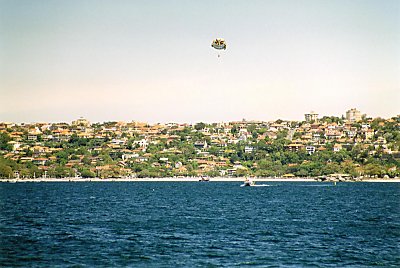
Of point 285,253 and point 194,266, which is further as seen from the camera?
point 285,253

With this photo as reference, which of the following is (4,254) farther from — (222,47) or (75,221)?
(222,47)

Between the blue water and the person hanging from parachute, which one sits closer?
the blue water

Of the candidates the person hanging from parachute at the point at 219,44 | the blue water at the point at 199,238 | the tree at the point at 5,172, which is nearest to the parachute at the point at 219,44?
the person hanging from parachute at the point at 219,44

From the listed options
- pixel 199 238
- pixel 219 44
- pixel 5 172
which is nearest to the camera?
pixel 199 238

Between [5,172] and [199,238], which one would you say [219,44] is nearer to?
[199,238]

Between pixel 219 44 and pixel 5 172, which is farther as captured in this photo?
pixel 5 172

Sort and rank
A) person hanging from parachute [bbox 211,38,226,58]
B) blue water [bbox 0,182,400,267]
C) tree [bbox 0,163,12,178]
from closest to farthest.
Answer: blue water [bbox 0,182,400,267]
person hanging from parachute [bbox 211,38,226,58]
tree [bbox 0,163,12,178]

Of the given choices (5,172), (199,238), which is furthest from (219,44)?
(5,172)

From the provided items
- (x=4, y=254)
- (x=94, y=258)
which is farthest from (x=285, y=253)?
(x=4, y=254)

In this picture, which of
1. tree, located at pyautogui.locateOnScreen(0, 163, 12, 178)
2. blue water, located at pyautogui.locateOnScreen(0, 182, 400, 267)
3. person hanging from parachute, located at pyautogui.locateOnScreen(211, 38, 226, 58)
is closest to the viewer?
blue water, located at pyautogui.locateOnScreen(0, 182, 400, 267)

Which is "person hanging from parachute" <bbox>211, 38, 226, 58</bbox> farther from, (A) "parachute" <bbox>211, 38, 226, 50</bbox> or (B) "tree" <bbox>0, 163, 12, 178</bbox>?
(B) "tree" <bbox>0, 163, 12, 178</bbox>

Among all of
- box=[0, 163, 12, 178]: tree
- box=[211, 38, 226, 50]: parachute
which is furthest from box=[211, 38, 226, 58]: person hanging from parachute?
box=[0, 163, 12, 178]: tree
